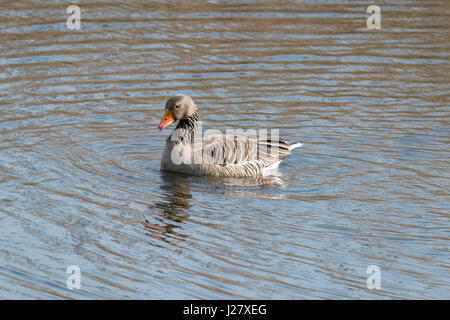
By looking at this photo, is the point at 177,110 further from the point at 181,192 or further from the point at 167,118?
the point at 181,192

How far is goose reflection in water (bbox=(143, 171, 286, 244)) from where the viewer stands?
11.4 metres

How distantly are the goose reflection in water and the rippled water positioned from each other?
5 cm

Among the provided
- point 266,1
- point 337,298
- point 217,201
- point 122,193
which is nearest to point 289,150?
point 217,201

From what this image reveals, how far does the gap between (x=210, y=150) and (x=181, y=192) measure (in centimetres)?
131

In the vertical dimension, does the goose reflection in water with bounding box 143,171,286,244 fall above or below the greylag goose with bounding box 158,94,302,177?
below

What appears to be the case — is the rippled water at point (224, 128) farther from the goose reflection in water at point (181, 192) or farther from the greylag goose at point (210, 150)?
the greylag goose at point (210, 150)

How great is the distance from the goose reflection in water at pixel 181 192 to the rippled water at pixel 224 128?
1.8 inches

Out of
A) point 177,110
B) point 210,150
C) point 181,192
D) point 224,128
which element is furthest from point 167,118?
point 224,128

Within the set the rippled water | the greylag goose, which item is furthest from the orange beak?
the rippled water

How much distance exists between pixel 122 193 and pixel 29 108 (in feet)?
15.8

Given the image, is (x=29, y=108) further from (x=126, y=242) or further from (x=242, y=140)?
(x=126, y=242)

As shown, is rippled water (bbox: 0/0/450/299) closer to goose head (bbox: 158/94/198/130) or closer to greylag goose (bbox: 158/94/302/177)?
greylag goose (bbox: 158/94/302/177)

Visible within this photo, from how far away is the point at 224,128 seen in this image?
15.8 m

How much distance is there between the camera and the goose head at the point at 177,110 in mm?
14055
